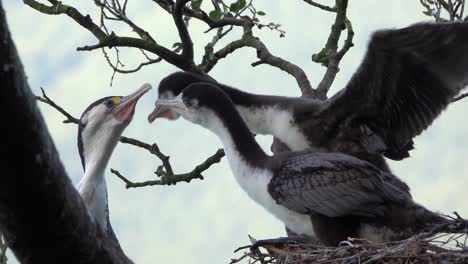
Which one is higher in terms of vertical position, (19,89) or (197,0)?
(197,0)

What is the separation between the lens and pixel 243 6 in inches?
288

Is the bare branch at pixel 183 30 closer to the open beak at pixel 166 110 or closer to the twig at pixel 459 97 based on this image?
the open beak at pixel 166 110

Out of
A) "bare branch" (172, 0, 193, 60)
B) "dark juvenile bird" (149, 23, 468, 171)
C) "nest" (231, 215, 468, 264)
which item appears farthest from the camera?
"bare branch" (172, 0, 193, 60)

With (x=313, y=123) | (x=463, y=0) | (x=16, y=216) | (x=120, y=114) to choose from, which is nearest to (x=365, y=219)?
(x=313, y=123)

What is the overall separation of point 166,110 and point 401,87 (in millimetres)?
1659

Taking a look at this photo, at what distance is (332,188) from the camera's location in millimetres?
5445

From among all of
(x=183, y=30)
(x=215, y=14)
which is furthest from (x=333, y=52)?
(x=183, y=30)

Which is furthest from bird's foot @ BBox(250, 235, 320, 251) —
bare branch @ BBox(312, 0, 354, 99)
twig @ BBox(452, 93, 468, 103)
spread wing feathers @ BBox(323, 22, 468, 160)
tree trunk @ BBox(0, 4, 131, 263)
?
tree trunk @ BBox(0, 4, 131, 263)

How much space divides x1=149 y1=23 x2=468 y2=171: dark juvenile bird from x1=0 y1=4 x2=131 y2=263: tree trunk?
11.5 ft

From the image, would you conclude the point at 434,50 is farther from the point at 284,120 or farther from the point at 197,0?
the point at 197,0

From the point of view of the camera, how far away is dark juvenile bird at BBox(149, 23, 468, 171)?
19.5ft

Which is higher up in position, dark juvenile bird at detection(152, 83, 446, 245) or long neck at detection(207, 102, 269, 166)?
long neck at detection(207, 102, 269, 166)

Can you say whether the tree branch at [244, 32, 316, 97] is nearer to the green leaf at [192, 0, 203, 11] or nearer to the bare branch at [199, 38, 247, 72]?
the bare branch at [199, 38, 247, 72]

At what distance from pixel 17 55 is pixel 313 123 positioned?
393cm
